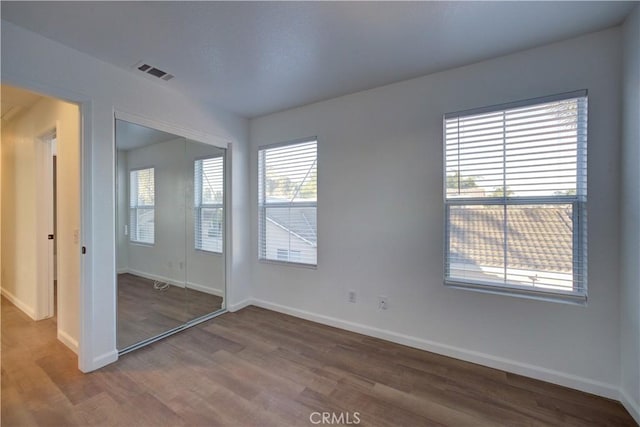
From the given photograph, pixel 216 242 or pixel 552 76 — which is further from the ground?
pixel 552 76

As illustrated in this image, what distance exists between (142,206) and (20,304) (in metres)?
2.42

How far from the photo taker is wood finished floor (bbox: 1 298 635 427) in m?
1.68

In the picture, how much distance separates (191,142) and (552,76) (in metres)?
3.46

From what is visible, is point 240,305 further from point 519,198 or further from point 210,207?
point 519,198

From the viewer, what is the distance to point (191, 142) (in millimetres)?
3082

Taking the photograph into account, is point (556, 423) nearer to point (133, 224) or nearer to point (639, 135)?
point (639, 135)

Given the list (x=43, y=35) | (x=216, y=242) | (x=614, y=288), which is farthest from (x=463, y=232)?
(x=43, y=35)

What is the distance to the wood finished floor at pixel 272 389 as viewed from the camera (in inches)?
→ 66.1

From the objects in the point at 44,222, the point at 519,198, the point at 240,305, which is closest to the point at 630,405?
the point at 519,198

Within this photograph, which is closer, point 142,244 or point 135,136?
point 135,136

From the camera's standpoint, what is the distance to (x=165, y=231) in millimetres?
3088

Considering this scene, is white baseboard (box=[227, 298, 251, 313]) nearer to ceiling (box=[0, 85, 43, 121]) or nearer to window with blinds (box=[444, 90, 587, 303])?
window with blinds (box=[444, 90, 587, 303])

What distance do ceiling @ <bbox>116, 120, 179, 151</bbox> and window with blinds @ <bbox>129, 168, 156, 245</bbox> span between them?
10.9 inches

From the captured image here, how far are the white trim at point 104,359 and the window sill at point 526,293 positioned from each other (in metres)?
2.99
